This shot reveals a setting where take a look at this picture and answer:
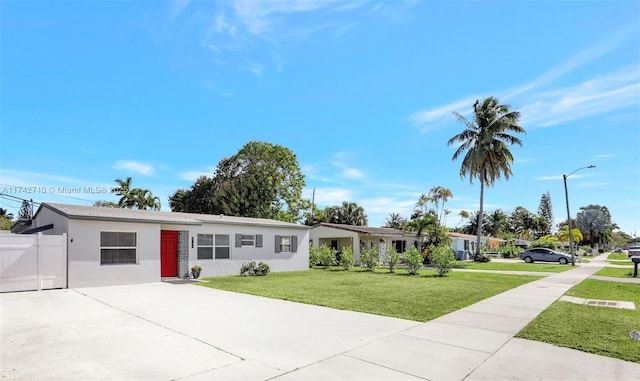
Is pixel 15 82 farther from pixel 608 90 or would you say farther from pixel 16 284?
pixel 608 90

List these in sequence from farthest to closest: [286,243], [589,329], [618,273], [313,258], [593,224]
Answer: [593,224], [313,258], [286,243], [618,273], [589,329]

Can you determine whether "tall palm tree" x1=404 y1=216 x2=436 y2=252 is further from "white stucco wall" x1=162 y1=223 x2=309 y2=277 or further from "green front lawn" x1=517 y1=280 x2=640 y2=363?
"green front lawn" x1=517 y1=280 x2=640 y2=363

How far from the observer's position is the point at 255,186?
123ft

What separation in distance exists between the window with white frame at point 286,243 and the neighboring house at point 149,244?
0.19 feet

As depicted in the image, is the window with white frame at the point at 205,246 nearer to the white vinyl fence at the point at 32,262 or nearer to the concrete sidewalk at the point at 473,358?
the white vinyl fence at the point at 32,262

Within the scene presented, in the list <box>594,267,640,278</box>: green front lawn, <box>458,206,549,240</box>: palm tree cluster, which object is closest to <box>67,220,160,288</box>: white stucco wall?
<box>594,267,640,278</box>: green front lawn

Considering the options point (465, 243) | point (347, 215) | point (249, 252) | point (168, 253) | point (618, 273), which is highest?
point (347, 215)

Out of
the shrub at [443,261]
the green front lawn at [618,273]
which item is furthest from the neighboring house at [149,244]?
the green front lawn at [618,273]

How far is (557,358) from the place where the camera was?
17.4ft

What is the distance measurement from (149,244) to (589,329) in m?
14.7

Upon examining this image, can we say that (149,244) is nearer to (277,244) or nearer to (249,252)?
(249,252)

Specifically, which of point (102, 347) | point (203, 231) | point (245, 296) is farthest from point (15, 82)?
point (102, 347)

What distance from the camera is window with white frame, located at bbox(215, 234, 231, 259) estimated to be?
18.6 m

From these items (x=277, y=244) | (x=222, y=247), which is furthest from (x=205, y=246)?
(x=277, y=244)
